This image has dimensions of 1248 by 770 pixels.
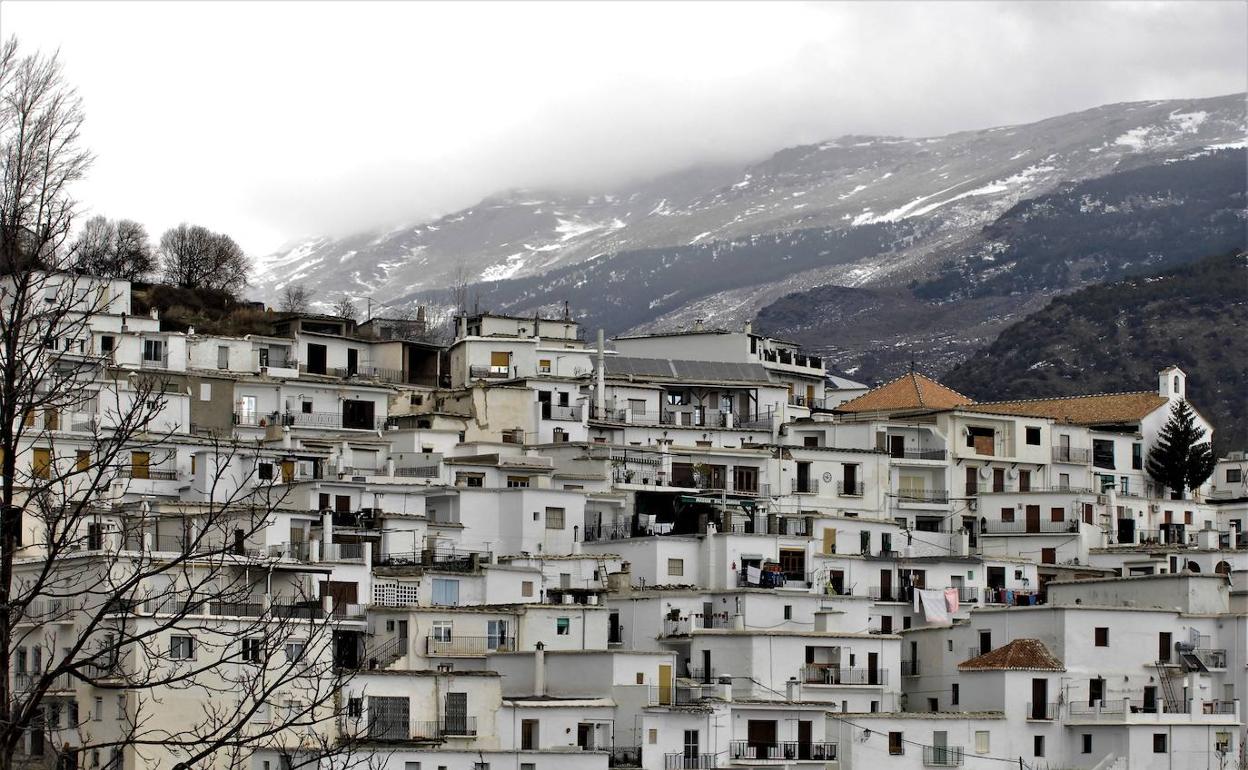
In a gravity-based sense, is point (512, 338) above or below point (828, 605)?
above

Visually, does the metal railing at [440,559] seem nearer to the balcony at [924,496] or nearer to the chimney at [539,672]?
the chimney at [539,672]

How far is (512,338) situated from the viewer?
305 ft

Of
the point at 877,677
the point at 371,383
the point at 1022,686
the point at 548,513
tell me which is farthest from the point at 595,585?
the point at 371,383

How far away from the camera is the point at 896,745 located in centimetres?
5716

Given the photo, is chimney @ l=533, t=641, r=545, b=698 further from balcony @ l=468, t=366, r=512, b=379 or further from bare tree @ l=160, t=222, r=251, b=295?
bare tree @ l=160, t=222, r=251, b=295

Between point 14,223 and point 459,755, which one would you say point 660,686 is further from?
point 14,223

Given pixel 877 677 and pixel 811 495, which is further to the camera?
pixel 811 495

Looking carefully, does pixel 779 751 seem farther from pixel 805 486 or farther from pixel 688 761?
pixel 805 486

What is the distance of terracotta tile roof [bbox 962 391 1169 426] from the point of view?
296 feet

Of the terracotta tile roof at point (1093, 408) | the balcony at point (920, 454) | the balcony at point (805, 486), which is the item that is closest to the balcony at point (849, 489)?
the balcony at point (805, 486)

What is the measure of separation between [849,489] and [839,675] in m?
19.2

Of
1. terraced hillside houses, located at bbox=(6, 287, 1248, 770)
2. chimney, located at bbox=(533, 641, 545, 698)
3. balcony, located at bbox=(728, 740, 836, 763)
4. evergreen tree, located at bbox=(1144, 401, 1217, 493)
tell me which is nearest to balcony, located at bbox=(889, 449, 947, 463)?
terraced hillside houses, located at bbox=(6, 287, 1248, 770)

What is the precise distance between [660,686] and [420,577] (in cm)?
910

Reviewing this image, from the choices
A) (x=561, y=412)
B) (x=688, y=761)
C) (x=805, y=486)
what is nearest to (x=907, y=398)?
(x=805, y=486)
